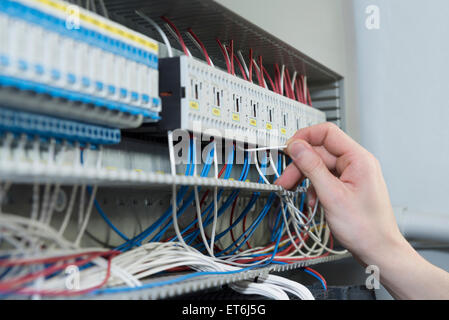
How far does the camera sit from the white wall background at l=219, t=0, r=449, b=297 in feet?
5.59

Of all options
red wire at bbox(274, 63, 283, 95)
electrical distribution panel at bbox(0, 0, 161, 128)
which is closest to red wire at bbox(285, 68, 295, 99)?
red wire at bbox(274, 63, 283, 95)

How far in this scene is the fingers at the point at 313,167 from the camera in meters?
1.06

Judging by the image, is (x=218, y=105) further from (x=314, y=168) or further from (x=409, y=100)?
(x=409, y=100)

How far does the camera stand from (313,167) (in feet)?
3.53

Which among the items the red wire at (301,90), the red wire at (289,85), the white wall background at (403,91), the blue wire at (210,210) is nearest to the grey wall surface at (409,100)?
the white wall background at (403,91)

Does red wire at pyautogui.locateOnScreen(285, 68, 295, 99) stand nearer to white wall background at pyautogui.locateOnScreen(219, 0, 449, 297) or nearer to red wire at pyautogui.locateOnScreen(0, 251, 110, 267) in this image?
Result: white wall background at pyautogui.locateOnScreen(219, 0, 449, 297)

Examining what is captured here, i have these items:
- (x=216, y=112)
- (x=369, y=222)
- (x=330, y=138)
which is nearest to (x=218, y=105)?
(x=216, y=112)

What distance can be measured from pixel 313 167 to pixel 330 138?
116 millimetres

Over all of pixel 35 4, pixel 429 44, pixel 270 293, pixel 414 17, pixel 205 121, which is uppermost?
pixel 414 17

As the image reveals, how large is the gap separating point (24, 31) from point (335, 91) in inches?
49.7

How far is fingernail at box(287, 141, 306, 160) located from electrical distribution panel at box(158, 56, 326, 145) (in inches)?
4.0

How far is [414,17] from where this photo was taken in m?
1.75

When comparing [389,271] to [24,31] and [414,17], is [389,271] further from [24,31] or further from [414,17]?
[414,17]
